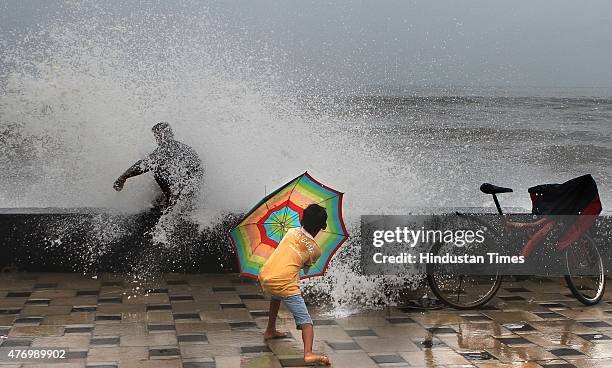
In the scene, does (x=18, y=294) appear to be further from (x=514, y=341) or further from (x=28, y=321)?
(x=514, y=341)

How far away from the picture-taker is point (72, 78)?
12.6 m

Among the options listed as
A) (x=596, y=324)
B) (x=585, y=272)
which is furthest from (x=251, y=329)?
(x=585, y=272)

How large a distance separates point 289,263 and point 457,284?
204 cm

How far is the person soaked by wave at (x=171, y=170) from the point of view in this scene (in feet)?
26.9

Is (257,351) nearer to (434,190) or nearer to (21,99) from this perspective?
(21,99)

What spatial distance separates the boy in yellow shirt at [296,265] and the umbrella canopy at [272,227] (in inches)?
19.9

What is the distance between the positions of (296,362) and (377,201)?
17.7ft

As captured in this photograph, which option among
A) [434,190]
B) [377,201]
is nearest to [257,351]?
[377,201]

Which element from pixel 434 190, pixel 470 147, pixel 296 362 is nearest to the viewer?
pixel 296 362

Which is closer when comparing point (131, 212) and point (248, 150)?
point (131, 212)

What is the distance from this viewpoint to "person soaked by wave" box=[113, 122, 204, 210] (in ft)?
26.9

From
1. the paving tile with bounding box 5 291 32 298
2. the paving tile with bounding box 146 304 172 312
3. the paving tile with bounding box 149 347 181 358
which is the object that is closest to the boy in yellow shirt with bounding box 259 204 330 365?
the paving tile with bounding box 149 347 181 358

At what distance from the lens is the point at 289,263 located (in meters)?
5.44

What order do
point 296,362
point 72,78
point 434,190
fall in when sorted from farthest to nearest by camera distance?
point 434,190, point 72,78, point 296,362
